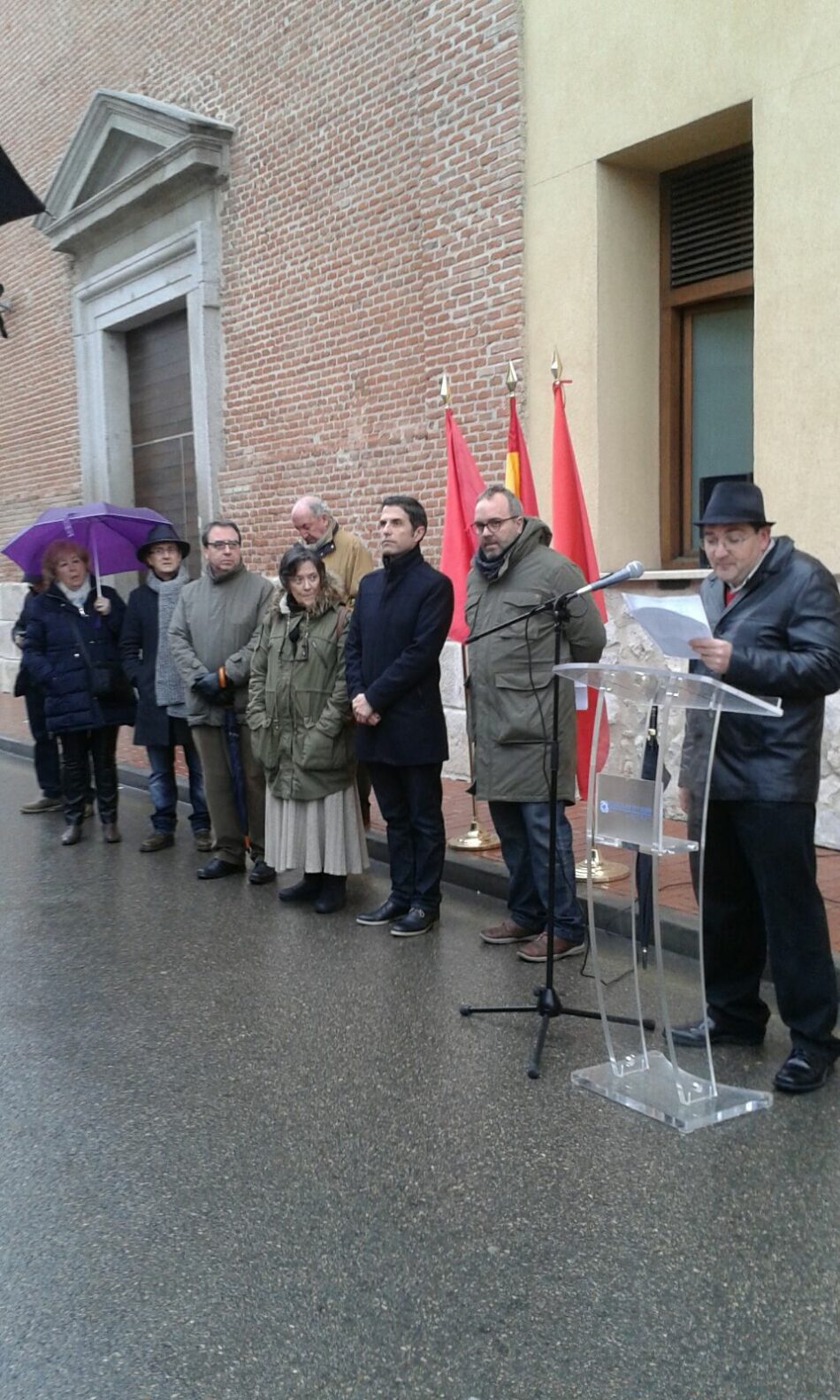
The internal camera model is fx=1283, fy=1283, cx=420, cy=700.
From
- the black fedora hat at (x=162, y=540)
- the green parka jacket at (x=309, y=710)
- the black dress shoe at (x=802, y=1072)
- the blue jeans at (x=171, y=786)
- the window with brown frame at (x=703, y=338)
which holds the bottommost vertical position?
the black dress shoe at (x=802, y=1072)

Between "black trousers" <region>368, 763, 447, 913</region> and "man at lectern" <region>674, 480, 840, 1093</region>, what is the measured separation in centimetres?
204

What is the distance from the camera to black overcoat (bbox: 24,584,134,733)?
323 inches

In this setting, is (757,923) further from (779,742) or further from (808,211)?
(808,211)

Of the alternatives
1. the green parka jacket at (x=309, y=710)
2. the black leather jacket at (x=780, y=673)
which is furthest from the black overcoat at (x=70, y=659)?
the black leather jacket at (x=780, y=673)

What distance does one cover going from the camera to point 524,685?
17.3ft

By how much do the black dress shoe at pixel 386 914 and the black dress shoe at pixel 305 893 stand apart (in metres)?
0.46

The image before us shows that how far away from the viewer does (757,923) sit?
4.29 m

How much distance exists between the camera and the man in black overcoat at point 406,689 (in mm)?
5840

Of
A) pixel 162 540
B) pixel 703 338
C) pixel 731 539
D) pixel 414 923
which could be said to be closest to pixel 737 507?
pixel 731 539

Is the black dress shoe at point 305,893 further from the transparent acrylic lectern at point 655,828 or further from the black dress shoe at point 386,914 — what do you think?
the transparent acrylic lectern at point 655,828

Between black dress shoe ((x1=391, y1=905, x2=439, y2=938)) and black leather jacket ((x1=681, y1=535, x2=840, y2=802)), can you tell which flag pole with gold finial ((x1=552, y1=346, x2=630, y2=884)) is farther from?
black leather jacket ((x1=681, y1=535, x2=840, y2=802))

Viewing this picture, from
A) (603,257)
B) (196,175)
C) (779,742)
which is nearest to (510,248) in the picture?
(603,257)

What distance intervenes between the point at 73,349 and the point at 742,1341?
15.5 m

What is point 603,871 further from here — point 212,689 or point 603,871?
point 212,689
